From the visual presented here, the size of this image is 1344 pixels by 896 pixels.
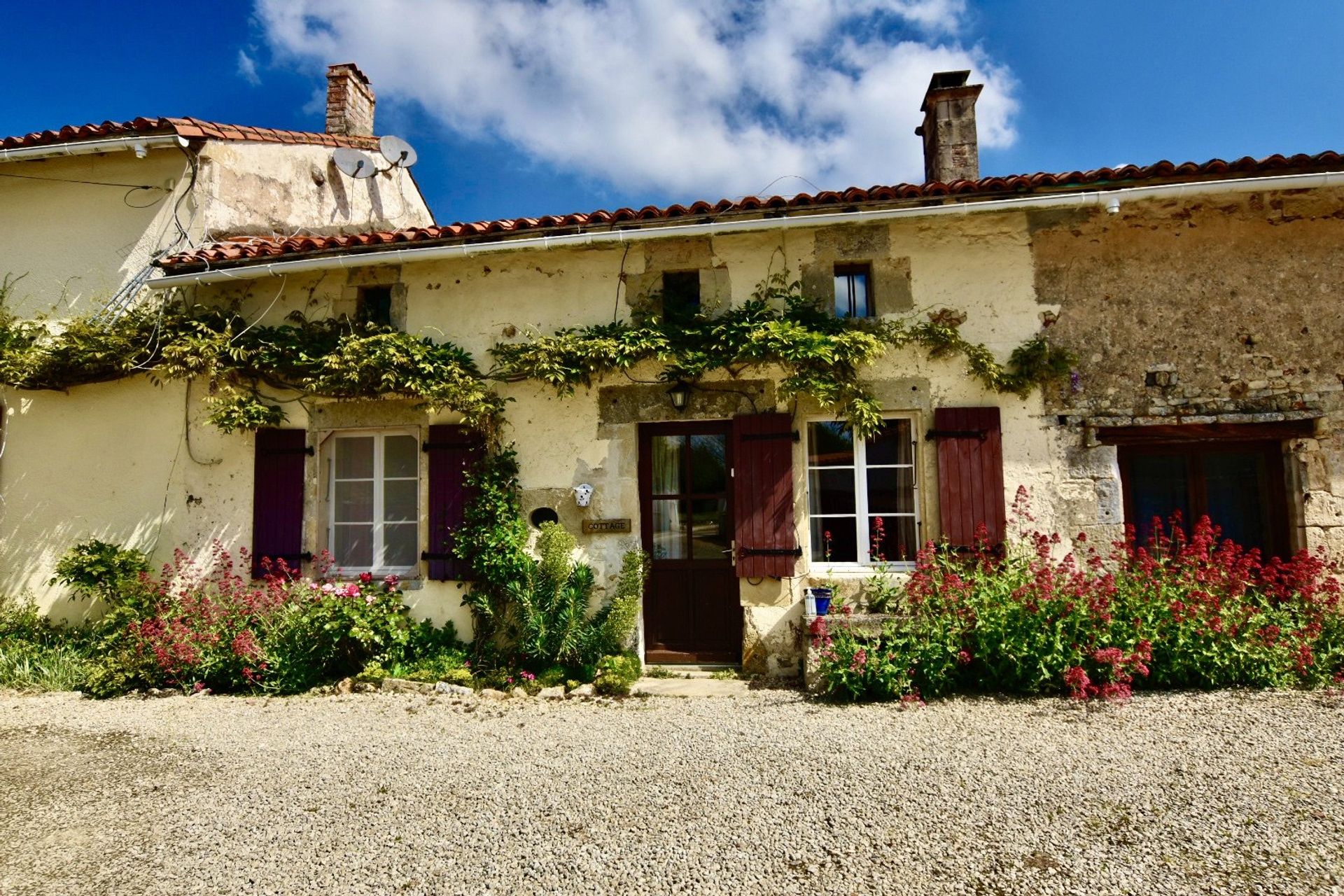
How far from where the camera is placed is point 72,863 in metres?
2.93

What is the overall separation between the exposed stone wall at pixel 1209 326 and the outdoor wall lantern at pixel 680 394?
113 inches

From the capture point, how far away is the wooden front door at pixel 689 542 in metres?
5.90

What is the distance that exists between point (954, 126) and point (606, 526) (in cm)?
530

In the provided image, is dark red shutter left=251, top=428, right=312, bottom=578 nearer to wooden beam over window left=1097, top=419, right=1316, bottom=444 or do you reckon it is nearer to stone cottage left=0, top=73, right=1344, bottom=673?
stone cottage left=0, top=73, right=1344, bottom=673

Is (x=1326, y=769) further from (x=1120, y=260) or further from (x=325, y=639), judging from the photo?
(x=325, y=639)

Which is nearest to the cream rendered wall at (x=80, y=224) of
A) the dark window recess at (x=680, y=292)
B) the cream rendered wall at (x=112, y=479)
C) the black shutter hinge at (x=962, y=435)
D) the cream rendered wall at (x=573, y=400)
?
the cream rendered wall at (x=573, y=400)

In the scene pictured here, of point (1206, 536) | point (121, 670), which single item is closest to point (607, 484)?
point (121, 670)

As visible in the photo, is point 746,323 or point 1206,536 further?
point 746,323

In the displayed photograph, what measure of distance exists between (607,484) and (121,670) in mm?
3956

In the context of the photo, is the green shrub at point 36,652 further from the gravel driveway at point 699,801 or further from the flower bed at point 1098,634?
the flower bed at point 1098,634

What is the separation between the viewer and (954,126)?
7.18 meters

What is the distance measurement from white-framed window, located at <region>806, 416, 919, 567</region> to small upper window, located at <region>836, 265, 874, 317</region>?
0.94 metres

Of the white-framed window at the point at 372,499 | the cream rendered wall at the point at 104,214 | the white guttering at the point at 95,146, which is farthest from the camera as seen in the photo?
the cream rendered wall at the point at 104,214

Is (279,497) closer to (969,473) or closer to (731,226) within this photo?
(731,226)
